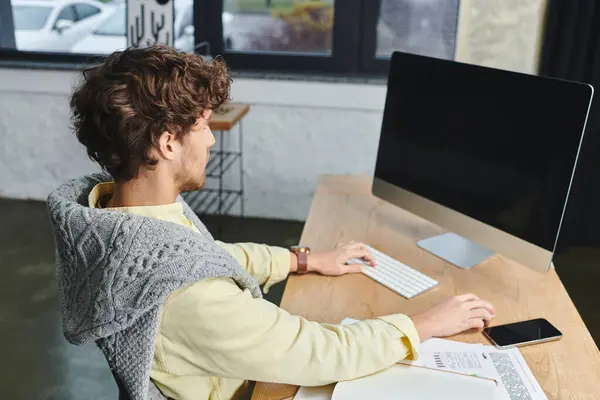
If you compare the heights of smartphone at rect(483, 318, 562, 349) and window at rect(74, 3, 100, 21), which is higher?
window at rect(74, 3, 100, 21)

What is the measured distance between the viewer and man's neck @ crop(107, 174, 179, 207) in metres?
1.05

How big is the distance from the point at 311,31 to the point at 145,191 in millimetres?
2473

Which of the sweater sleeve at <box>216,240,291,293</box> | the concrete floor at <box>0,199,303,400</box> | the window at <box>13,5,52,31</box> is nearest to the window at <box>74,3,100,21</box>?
the window at <box>13,5,52,31</box>

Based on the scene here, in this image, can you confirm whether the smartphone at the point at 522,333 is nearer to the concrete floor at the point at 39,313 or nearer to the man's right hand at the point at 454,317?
the man's right hand at the point at 454,317

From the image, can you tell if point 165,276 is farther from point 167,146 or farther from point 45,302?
point 45,302

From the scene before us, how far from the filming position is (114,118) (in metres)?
0.98

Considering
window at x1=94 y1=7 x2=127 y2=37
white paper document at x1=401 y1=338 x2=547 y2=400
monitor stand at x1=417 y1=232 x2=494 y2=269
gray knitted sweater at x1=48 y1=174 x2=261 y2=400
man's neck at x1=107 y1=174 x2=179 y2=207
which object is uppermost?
window at x1=94 y1=7 x2=127 y2=37

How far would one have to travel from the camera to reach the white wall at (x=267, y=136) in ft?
10.7

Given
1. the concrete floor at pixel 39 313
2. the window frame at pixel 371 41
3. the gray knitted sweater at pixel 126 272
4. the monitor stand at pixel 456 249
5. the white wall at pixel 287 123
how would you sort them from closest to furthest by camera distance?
the gray knitted sweater at pixel 126 272
the monitor stand at pixel 456 249
the concrete floor at pixel 39 313
the white wall at pixel 287 123
the window frame at pixel 371 41

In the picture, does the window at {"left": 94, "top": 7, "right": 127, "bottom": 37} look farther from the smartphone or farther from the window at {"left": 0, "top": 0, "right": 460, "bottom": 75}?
the smartphone

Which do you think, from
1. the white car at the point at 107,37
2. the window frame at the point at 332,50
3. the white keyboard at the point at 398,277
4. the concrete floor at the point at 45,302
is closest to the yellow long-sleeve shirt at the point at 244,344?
the white keyboard at the point at 398,277

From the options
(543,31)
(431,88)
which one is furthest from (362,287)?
(543,31)

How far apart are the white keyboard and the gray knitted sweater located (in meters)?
0.50

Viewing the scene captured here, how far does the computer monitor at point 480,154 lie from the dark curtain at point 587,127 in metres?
Result: 1.48
